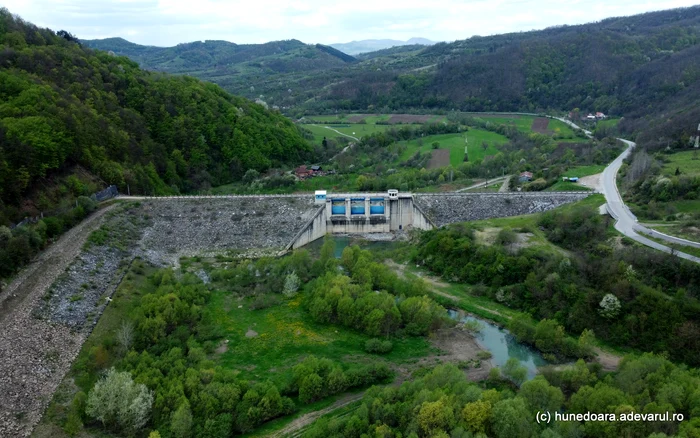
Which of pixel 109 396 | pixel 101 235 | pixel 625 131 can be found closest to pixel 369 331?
pixel 109 396

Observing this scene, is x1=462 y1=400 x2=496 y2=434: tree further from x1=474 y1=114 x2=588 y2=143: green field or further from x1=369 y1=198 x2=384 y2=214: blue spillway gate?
x1=474 y1=114 x2=588 y2=143: green field

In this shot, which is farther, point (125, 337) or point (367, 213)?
point (367, 213)

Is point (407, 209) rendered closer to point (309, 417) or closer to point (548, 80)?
point (309, 417)

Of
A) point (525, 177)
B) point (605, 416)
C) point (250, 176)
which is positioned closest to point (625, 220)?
point (525, 177)

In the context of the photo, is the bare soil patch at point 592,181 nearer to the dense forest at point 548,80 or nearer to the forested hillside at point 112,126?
the dense forest at point 548,80

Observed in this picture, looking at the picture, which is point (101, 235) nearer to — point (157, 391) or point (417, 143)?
point (157, 391)

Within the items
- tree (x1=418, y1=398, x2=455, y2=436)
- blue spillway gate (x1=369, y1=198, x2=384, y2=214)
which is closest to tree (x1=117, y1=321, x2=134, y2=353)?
tree (x1=418, y1=398, x2=455, y2=436)
